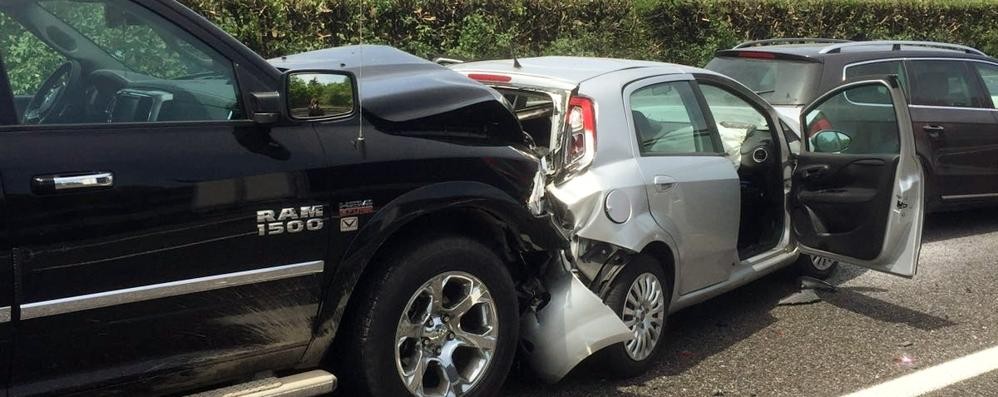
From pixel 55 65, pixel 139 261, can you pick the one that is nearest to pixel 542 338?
pixel 139 261

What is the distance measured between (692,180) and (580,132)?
78 cm

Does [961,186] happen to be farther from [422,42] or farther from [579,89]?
[422,42]

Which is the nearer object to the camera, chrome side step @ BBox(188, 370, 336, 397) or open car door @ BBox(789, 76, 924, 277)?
chrome side step @ BBox(188, 370, 336, 397)

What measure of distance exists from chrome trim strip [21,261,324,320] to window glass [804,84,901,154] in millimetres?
3783

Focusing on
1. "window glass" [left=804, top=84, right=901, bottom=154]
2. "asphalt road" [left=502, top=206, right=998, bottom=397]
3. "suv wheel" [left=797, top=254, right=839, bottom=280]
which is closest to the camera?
"asphalt road" [left=502, top=206, right=998, bottom=397]

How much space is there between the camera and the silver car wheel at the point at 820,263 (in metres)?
6.50

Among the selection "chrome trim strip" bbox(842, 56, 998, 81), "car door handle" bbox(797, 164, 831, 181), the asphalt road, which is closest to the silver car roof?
"car door handle" bbox(797, 164, 831, 181)

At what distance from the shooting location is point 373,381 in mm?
3646

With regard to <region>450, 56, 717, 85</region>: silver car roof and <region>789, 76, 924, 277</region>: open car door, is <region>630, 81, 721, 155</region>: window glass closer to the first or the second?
<region>450, 56, 717, 85</region>: silver car roof

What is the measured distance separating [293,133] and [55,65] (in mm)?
820

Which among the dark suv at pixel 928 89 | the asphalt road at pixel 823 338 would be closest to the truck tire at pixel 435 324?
Answer: the asphalt road at pixel 823 338

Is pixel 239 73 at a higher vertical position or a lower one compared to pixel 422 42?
higher

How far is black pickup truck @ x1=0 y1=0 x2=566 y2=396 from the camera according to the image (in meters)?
2.85

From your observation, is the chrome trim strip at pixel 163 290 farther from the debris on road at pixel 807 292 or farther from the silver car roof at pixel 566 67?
the debris on road at pixel 807 292
